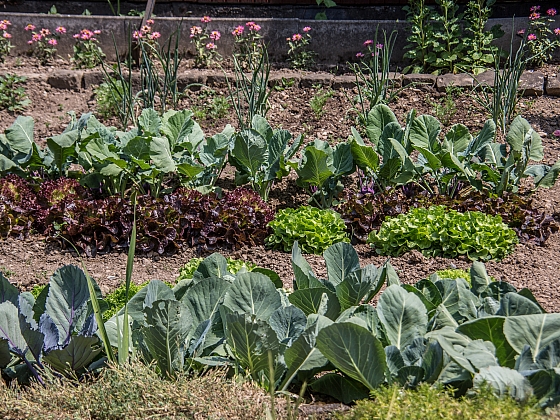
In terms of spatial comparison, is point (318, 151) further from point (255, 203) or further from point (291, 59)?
point (291, 59)

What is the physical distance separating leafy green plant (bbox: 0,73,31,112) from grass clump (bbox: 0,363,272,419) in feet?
18.3

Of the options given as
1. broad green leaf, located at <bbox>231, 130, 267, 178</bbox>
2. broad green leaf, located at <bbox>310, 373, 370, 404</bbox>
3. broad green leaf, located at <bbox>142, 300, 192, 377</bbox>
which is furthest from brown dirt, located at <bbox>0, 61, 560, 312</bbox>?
broad green leaf, located at <bbox>142, 300, 192, 377</bbox>

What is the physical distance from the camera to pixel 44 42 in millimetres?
8633

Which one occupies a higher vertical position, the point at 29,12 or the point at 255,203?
the point at 29,12

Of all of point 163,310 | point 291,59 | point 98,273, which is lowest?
point 98,273

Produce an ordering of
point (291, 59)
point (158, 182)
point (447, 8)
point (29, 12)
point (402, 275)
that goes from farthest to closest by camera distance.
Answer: point (29, 12), point (291, 59), point (447, 8), point (158, 182), point (402, 275)

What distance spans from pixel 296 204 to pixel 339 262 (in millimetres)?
2419

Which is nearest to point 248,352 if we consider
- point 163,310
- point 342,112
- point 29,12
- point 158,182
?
point 163,310

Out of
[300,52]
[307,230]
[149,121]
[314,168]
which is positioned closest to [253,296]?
[307,230]

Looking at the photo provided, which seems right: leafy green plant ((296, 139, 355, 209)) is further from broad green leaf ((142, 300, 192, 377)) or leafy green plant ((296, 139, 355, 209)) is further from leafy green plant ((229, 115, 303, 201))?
broad green leaf ((142, 300, 192, 377))

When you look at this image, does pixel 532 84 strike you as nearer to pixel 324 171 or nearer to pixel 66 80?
pixel 324 171

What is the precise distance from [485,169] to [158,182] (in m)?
2.56

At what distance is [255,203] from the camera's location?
5180mm

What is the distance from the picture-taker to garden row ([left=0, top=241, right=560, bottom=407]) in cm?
247
